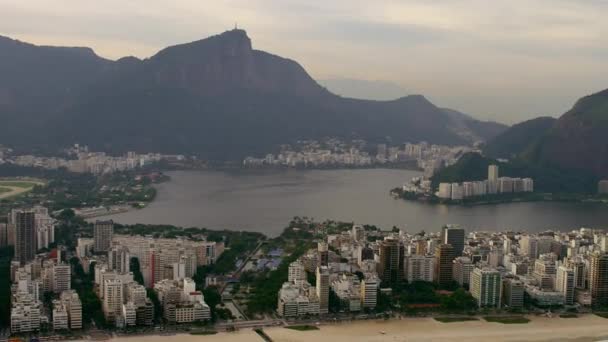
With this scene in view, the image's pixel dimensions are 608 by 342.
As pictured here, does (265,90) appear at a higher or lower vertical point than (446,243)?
higher

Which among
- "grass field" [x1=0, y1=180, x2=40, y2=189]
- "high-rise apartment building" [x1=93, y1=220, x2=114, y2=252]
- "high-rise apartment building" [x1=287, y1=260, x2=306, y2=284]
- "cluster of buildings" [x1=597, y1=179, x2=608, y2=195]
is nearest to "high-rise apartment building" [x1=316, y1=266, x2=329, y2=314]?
"high-rise apartment building" [x1=287, y1=260, x2=306, y2=284]

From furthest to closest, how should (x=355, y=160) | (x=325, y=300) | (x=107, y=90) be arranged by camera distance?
(x=107, y=90)
(x=355, y=160)
(x=325, y=300)

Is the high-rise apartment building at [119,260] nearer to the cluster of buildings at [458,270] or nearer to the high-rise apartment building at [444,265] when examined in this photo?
the cluster of buildings at [458,270]

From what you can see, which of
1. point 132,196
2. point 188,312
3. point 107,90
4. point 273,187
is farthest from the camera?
point 107,90

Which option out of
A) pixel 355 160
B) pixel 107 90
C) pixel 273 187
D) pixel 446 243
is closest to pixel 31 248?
pixel 446 243

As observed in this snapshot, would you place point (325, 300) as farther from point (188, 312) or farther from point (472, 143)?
point (472, 143)

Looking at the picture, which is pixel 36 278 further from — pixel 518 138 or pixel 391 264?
pixel 518 138

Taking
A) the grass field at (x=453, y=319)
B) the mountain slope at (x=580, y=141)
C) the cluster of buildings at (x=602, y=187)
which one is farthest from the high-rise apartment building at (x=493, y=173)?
the grass field at (x=453, y=319)
